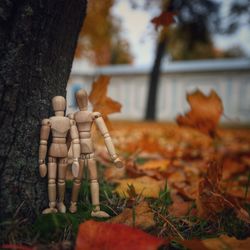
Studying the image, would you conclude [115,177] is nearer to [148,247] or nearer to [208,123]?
[208,123]

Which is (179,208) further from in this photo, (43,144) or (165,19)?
(165,19)

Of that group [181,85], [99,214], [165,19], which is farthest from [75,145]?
[181,85]

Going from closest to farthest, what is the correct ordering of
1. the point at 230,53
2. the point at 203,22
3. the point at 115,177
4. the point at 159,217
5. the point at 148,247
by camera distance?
1. the point at 148,247
2. the point at 159,217
3. the point at 115,177
4. the point at 203,22
5. the point at 230,53

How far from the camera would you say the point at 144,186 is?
5.87 ft

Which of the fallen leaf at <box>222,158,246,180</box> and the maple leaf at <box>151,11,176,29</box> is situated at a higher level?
the maple leaf at <box>151,11,176,29</box>

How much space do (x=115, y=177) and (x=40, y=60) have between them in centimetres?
105

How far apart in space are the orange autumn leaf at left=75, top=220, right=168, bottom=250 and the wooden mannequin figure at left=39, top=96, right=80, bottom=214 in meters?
0.23

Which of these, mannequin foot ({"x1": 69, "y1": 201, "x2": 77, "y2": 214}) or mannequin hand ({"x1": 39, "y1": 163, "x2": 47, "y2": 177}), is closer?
mannequin hand ({"x1": 39, "y1": 163, "x2": 47, "y2": 177})

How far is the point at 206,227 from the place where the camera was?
150 cm

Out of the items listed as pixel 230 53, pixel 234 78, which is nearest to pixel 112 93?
pixel 234 78

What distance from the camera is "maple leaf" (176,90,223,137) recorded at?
2135mm

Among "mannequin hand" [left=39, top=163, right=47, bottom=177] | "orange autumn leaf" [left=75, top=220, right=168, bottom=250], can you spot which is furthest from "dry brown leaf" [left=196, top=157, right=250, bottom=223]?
"mannequin hand" [left=39, top=163, right=47, bottom=177]

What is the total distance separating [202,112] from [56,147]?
3.79 ft

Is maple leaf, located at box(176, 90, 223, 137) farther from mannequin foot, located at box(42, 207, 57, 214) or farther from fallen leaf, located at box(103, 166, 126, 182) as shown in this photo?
mannequin foot, located at box(42, 207, 57, 214)
